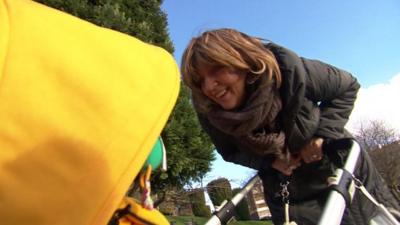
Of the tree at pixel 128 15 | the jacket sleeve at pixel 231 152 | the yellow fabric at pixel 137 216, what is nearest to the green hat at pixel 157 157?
the yellow fabric at pixel 137 216

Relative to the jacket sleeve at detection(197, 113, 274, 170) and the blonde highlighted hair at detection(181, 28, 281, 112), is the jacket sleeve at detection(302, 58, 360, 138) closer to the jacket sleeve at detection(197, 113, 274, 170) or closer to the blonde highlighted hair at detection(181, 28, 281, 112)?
the blonde highlighted hair at detection(181, 28, 281, 112)

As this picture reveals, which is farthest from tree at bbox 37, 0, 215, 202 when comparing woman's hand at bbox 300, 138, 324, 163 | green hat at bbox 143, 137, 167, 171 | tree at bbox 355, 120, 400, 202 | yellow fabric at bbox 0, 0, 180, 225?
tree at bbox 355, 120, 400, 202

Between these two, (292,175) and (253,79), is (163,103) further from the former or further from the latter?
(292,175)

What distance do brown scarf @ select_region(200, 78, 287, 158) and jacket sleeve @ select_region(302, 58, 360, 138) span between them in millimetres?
191

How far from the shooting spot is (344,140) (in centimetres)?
189

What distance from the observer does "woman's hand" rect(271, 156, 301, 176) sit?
6.39 ft

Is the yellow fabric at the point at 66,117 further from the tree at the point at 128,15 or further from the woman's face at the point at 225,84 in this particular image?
the tree at the point at 128,15

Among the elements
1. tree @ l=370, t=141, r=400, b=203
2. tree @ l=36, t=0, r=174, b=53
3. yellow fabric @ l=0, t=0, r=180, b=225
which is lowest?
tree @ l=370, t=141, r=400, b=203

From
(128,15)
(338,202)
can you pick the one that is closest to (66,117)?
(338,202)

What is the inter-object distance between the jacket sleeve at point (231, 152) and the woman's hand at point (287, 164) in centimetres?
4

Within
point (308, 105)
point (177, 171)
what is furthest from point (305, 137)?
point (177, 171)

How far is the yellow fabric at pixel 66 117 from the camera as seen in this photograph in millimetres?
761

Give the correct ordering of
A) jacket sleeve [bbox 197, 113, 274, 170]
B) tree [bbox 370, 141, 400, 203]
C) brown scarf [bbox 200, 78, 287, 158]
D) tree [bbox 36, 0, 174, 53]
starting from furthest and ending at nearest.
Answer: tree [bbox 370, 141, 400, 203], tree [bbox 36, 0, 174, 53], jacket sleeve [bbox 197, 113, 274, 170], brown scarf [bbox 200, 78, 287, 158]

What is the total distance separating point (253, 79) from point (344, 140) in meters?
0.50
